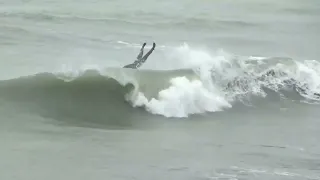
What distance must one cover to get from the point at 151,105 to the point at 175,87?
889 millimetres

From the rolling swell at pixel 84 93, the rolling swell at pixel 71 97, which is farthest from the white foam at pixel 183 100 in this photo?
the rolling swell at pixel 71 97

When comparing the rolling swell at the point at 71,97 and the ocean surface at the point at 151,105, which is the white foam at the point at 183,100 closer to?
the ocean surface at the point at 151,105

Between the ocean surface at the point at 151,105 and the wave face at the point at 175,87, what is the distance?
2cm

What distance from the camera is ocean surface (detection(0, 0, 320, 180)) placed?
810 centimetres

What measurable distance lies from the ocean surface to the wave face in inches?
0.9

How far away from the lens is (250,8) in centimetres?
2664

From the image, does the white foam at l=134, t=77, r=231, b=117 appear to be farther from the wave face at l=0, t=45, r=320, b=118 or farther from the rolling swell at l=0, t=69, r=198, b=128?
the rolling swell at l=0, t=69, r=198, b=128

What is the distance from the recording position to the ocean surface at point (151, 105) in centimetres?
810

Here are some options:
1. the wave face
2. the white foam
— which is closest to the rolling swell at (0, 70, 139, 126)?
the wave face

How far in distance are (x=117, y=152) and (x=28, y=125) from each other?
5.81 feet

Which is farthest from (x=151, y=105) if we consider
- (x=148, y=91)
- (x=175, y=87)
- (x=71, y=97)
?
(x=71, y=97)

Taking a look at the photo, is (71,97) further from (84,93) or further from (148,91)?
(148,91)

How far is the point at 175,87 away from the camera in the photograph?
11.8 m

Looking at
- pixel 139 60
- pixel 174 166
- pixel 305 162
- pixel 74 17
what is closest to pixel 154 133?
pixel 174 166
